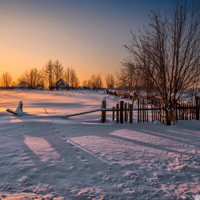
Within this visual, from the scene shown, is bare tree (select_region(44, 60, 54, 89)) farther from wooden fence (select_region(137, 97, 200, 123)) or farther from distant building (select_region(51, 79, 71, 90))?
wooden fence (select_region(137, 97, 200, 123))

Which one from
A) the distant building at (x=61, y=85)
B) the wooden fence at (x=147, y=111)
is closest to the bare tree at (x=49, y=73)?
the distant building at (x=61, y=85)

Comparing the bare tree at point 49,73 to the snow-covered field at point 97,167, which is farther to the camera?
the bare tree at point 49,73

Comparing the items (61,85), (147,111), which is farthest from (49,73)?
(147,111)

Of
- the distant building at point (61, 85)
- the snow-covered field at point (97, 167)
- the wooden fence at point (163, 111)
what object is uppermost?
the distant building at point (61, 85)

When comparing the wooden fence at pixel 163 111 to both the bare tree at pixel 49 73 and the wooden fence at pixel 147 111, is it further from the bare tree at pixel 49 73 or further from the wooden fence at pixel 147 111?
the bare tree at pixel 49 73

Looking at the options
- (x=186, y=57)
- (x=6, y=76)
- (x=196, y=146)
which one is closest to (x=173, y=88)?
(x=186, y=57)

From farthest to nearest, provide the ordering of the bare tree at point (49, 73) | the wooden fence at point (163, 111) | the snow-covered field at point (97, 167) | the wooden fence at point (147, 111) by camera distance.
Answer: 1. the bare tree at point (49, 73)
2. the wooden fence at point (163, 111)
3. the wooden fence at point (147, 111)
4. the snow-covered field at point (97, 167)

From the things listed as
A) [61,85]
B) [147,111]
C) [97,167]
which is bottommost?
[97,167]

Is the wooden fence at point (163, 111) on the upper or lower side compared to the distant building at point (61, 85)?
lower

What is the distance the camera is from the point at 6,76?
66.5 m

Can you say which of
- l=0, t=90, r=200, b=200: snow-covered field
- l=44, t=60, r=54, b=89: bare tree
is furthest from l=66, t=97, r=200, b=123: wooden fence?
l=44, t=60, r=54, b=89: bare tree

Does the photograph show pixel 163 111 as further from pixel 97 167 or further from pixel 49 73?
pixel 49 73

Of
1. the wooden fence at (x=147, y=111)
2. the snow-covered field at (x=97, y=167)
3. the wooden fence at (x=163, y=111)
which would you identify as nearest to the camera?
the snow-covered field at (x=97, y=167)

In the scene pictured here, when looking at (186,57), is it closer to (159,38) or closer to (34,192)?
(159,38)
